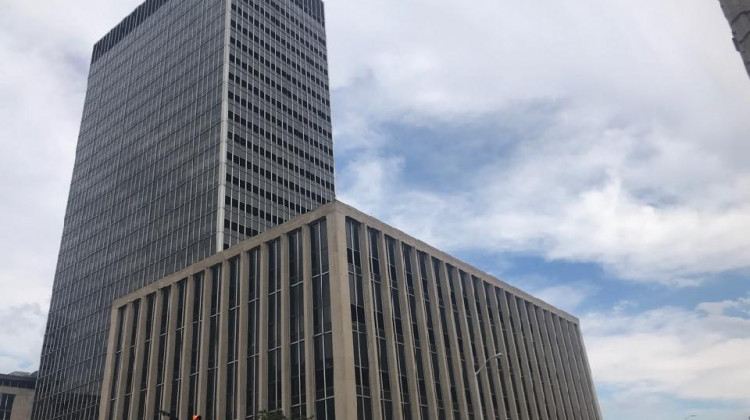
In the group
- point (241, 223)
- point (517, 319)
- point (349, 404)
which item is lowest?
point (349, 404)

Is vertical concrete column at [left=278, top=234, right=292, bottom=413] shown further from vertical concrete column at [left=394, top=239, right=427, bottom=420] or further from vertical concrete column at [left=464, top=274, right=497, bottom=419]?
vertical concrete column at [left=464, top=274, right=497, bottom=419]

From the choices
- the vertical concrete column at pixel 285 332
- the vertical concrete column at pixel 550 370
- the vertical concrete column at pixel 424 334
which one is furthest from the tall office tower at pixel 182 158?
the vertical concrete column at pixel 550 370

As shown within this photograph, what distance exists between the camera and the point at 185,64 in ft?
370

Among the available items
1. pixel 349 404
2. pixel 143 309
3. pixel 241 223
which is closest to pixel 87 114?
pixel 241 223

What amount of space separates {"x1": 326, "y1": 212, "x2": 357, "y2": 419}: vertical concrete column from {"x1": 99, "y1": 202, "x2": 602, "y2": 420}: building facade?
92mm

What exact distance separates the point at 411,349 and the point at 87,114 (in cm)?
11513

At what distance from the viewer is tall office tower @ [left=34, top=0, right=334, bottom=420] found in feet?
315

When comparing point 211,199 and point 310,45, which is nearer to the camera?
point 211,199

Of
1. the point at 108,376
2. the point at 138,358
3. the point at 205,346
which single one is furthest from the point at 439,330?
the point at 108,376

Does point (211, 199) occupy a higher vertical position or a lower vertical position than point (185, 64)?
lower

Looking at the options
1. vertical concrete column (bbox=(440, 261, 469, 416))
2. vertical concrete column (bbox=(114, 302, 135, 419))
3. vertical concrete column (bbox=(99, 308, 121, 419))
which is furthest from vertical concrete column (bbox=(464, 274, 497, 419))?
vertical concrete column (bbox=(99, 308, 121, 419))

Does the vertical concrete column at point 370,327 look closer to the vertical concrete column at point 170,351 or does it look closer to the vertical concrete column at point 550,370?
the vertical concrete column at point 170,351

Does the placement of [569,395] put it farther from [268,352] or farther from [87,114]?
[87,114]

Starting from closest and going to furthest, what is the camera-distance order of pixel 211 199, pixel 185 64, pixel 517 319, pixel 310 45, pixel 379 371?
pixel 379 371, pixel 517 319, pixel 211 199, pixel 185 64, pixel 310 45
